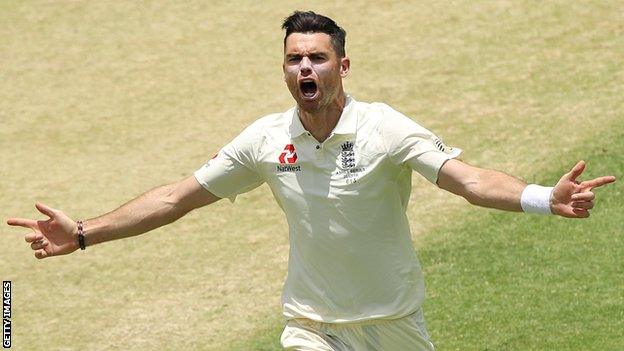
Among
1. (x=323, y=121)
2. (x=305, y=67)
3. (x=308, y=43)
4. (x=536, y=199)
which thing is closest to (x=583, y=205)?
(x=536, y=199)

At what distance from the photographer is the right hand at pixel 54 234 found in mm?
9453

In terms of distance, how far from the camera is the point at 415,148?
349 inches

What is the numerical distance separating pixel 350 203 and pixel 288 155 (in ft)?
1.78

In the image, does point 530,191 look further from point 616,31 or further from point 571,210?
point 616,31

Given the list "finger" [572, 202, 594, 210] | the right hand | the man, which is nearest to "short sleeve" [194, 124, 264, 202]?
the man

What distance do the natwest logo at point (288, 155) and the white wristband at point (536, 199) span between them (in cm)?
159

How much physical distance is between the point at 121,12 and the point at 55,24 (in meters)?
1.11

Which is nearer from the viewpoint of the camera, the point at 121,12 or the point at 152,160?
the point at 152,160

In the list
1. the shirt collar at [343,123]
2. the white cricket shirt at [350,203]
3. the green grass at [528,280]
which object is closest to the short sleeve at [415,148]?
the white cricket shirt at [350,203]

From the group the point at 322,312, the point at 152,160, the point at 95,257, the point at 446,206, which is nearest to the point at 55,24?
the point at 152,160

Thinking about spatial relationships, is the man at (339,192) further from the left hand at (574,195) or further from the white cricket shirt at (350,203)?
the left hand at (574,195)

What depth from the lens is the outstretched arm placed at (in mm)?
8062

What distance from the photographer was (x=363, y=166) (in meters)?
8.97

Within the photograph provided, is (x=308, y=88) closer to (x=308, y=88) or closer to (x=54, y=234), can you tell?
(x=308, y=88)
